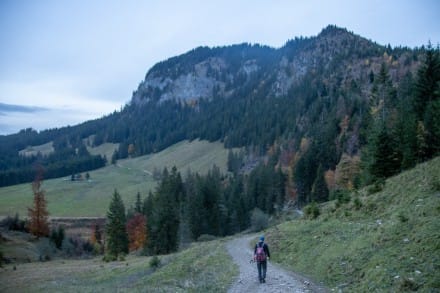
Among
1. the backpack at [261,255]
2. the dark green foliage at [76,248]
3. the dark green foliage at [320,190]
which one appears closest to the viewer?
the backpack at [261,255]

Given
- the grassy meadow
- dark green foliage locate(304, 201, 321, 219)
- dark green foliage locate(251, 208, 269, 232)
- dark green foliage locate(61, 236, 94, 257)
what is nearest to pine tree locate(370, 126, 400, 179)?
dark green foliage locate(304, 201, 321, 219)

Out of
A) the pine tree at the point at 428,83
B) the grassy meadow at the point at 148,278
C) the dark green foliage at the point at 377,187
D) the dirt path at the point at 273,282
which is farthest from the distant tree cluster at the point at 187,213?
the dirt path at the point at 273,282

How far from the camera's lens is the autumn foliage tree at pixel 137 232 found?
277 ft

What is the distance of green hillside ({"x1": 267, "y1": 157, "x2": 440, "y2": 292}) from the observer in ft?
48.1

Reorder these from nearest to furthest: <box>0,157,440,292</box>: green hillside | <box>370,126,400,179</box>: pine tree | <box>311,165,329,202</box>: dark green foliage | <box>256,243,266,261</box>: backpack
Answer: <box>0,157,440,292</box>: green hillside < <box>256,243,266,261</box>: backpack < <box>370,126,400,179</box>: pine tree < <box>311,165,329,202</box>: dark green foliage

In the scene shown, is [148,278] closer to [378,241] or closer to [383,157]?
[378,241]

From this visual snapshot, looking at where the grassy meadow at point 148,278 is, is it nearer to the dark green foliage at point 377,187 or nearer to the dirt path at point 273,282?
the dirt path at point 273,282

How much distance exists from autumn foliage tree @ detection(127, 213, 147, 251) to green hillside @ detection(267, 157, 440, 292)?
56.4m

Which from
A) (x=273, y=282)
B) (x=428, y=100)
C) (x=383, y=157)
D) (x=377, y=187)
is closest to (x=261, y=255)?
(x=273, y=282)

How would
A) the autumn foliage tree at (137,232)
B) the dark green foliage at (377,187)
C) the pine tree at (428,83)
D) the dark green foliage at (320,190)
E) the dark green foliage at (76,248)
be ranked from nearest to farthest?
the dark green foliage at (377,187), the pine tree at (428,83), the dark green foliage at (76,248), the autumn foliage tree at (137,232), the dark green foliage at (320,190)

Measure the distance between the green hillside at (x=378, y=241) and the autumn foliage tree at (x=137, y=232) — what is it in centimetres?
5638

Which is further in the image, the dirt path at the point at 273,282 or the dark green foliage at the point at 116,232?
the dark green foliage at the point at 116,232

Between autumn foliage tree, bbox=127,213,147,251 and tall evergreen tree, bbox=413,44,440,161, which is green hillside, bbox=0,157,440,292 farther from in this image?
autumn foliage tree, bbox=127,213,147,251

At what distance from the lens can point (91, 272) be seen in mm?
40969
